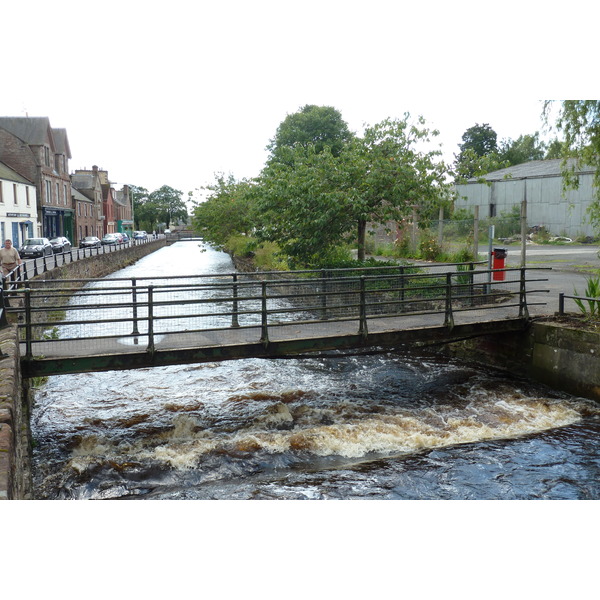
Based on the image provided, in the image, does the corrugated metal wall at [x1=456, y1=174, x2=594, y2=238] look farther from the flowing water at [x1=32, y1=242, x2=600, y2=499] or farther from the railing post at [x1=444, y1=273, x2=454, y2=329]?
the flowing water at [x1=32, y1=242, x2=600, y2=499]

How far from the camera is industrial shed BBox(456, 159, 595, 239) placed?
31.1 m

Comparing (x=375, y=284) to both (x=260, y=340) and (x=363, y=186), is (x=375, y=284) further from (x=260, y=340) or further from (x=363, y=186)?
(x=260, y=340)

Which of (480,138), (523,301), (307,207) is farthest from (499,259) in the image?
(480,138)

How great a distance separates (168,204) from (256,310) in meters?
120

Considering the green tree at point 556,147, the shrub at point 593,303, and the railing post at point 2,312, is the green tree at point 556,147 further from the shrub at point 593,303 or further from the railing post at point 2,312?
the railing post at point 2,312

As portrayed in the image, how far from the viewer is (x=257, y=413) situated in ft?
31.6

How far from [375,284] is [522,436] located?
19.2ft

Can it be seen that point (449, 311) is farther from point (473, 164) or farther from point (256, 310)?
point (473, 164)

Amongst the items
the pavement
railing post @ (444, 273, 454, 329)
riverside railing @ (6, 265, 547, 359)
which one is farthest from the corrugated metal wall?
railing post @ (444, 273, 454, 329)

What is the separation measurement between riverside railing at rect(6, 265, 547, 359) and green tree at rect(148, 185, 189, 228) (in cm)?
11056

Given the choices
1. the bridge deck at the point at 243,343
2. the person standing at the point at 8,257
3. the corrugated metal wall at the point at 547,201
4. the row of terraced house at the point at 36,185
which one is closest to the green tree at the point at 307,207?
the bridge deck at the point at 243,343

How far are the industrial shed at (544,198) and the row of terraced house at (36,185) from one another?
29.1 m

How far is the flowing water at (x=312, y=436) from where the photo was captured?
7102 millimetres

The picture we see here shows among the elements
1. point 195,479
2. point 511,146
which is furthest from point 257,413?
point 511,146
